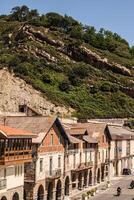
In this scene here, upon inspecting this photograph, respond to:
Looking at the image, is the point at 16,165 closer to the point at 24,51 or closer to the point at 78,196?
the point at 78,196

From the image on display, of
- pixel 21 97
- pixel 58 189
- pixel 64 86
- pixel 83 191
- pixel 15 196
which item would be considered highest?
pixel 64 86

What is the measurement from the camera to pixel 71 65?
169 m

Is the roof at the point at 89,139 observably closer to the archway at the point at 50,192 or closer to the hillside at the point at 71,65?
the archway at the point at 50,192

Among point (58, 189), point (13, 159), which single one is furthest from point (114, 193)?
point (13, 159)

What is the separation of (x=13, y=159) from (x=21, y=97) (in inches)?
3595

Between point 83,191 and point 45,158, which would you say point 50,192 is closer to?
point 45,158

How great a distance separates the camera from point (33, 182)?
207 ft

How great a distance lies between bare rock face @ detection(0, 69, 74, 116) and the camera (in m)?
141

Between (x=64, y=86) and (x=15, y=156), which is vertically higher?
(x=64, y=86)

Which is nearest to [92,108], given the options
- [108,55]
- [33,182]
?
[108,55]

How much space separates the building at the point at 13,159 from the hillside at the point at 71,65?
81316mm

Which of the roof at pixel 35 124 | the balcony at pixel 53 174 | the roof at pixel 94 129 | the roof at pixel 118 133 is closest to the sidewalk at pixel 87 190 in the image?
the balcony at pixel 53 174

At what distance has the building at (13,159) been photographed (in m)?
52.2

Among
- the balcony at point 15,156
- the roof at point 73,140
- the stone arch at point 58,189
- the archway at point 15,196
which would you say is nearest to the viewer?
the balcony at point 15,156
